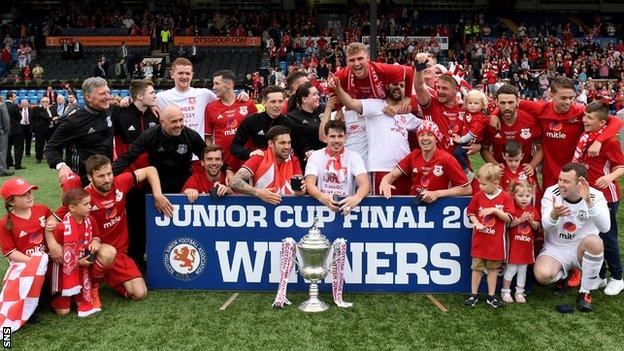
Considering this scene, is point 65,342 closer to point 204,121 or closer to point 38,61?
→ point 204,121

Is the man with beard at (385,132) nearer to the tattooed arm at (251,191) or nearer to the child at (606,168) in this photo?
the tattooed arm at (251,191)

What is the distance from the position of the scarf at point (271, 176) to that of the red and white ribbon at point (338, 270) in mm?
757

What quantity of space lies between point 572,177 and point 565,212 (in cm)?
30

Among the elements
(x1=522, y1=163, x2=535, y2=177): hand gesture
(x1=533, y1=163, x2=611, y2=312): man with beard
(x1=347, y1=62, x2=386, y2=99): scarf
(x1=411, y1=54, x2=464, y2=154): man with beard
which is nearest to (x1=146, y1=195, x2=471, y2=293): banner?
(x1=533, y1=163, x2=611, y2=312): man with beard

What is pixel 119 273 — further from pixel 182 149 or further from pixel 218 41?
pixel 218 41

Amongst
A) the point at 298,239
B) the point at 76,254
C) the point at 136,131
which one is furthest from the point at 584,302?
the point at 136,131

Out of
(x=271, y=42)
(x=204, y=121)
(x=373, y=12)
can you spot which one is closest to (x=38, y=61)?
(x=271, y=42)

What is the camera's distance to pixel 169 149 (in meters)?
6.15

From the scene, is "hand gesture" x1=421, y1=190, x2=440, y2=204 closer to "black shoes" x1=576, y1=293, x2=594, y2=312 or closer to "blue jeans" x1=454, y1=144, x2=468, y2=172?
"blue jeans" x1=454, y1=144, x2=468, y2=172

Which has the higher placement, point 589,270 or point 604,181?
point 604,181

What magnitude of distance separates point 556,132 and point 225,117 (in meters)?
3.48

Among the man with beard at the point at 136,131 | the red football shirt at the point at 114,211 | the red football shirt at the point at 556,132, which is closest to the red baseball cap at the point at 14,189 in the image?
the red football shirt at the point at 114,211

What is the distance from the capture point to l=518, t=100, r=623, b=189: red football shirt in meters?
6.10

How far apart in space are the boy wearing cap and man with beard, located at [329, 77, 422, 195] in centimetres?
21
